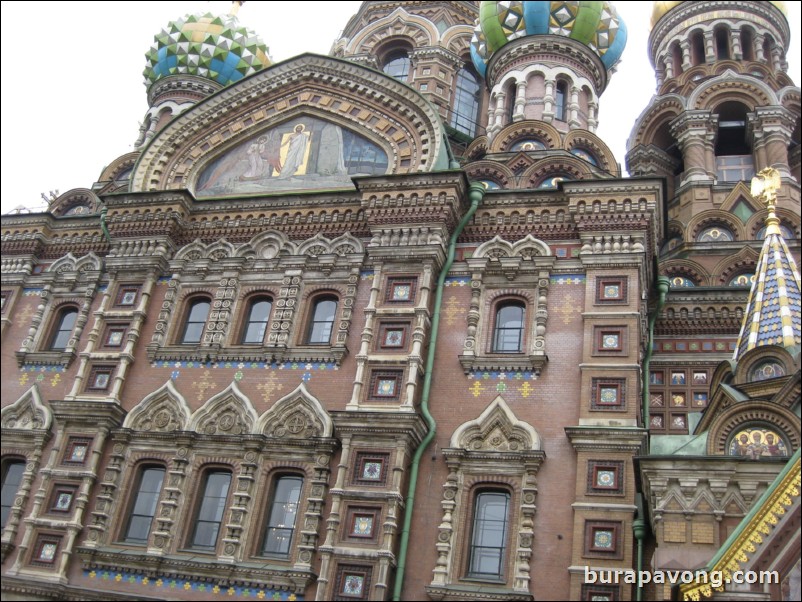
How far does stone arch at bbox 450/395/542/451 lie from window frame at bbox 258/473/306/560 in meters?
1.81

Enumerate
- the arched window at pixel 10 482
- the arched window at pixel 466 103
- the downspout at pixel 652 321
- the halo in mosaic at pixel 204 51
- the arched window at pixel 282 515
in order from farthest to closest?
the halo in mosaic at pixel 204 51
the arched window at pixel 466 103
the downspout at pixel 652 321
the arched window at pixel 10 482
the arched window at pixel 282 515

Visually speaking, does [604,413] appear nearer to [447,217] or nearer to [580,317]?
[580,317]

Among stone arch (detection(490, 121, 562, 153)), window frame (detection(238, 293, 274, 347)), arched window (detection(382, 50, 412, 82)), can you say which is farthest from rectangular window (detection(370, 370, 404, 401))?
arched window (detection(382, 50, 412, 82))

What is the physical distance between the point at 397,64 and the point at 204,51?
13.2 ft

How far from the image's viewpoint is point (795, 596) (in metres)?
7.28

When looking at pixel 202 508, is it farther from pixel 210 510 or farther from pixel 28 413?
pixel 28 413

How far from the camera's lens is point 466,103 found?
19047 millimetres

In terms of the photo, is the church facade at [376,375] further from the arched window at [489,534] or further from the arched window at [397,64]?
the arched window at [397,64]

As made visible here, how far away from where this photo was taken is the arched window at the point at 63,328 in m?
12.6

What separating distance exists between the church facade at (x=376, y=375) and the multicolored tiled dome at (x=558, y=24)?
2772 millimetres

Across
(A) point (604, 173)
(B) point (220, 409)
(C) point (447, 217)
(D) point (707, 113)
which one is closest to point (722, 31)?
(D) point (707, 113)

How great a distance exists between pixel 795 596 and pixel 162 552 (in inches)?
253

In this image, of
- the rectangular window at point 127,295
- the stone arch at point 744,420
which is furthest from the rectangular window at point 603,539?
the rectangular window at point 127,295

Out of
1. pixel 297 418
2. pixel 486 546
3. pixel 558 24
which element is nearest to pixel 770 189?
pixel 486 546
